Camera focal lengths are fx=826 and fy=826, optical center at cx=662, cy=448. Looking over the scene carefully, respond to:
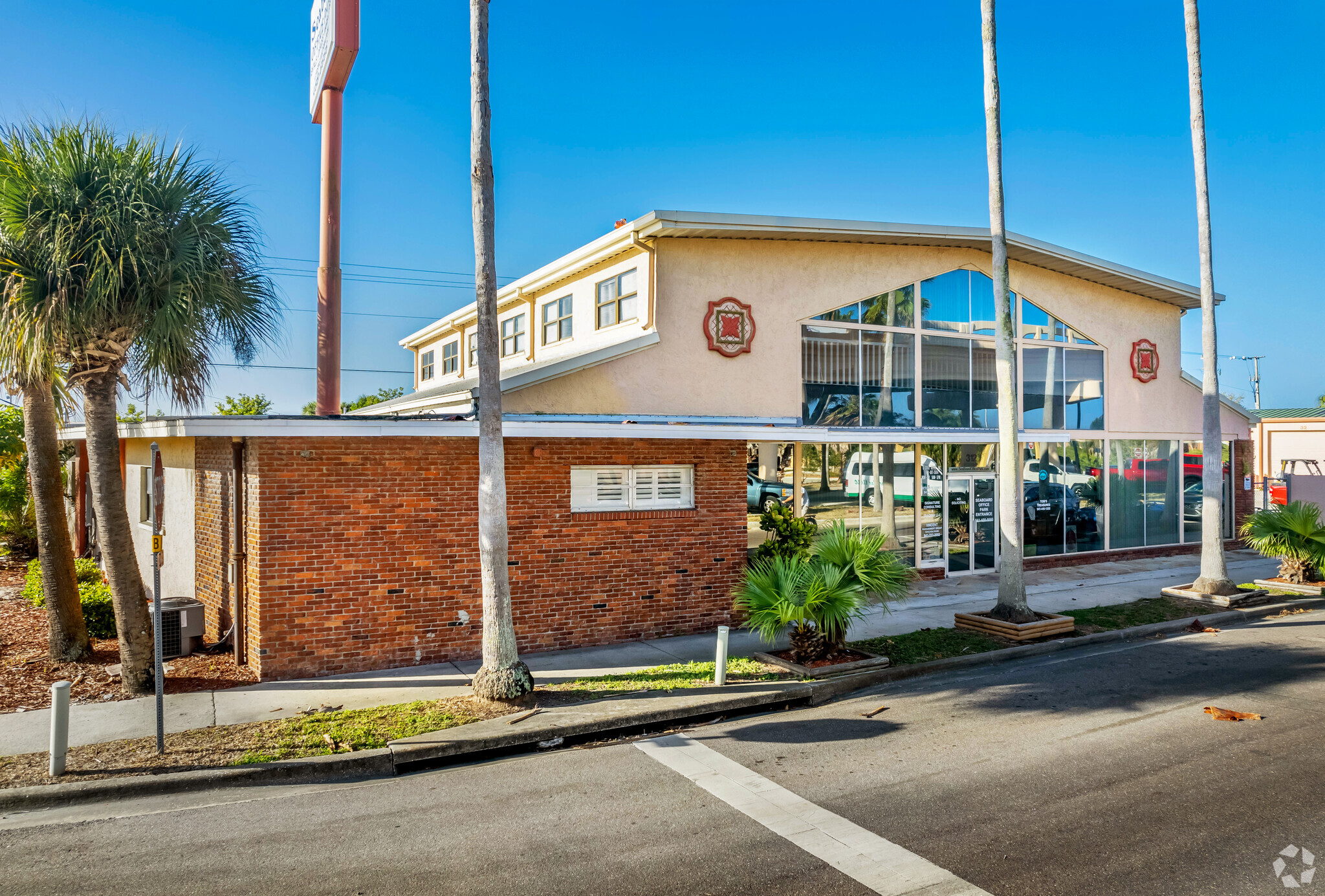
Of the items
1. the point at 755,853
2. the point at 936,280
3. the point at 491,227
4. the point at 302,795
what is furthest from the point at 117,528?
the point at 936,280

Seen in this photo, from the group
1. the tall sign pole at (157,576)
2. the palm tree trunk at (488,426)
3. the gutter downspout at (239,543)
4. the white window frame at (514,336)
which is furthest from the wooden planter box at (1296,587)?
the tall sign pole at (157,576)

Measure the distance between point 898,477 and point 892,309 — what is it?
3.49 meters

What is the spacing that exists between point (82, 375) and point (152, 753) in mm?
4470

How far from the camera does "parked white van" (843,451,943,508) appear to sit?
53.7ft

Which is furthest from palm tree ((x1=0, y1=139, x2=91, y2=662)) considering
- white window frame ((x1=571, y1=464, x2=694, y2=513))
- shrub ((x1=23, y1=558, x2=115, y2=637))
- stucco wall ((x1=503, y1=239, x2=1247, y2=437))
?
white window frame ((x1=571, y1=464, x2=694, y2=513))

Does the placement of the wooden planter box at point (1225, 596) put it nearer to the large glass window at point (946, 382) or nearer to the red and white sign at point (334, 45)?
the large glass window at point (946, 382)

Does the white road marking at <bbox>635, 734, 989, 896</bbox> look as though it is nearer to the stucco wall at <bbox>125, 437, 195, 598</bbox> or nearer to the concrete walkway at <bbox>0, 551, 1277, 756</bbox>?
the concrete walkway at <bbox>0, 551, 1277, 756</bbox>

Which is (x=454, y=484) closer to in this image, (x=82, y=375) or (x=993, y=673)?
(x=82, y=375)

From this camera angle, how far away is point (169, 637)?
10883mm

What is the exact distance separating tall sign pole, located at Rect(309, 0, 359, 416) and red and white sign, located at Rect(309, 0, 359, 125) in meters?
0.01

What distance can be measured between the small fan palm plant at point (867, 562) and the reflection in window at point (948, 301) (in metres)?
8.16

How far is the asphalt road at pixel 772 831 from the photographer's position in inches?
207

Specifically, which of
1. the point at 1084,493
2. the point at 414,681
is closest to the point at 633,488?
the point at 414,681

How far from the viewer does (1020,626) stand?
1201 cm
